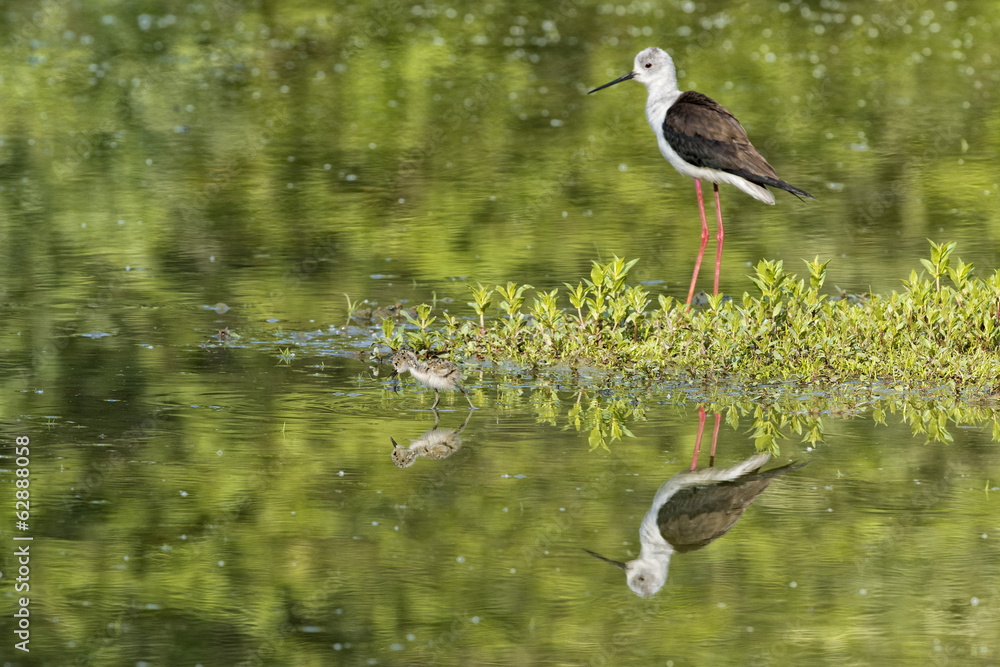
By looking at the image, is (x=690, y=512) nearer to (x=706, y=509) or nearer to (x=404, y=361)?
(x=706, y=509)

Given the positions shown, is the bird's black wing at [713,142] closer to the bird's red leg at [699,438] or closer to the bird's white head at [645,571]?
the bird's red leg at [699,438]

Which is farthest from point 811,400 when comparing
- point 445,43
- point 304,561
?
point 445,43

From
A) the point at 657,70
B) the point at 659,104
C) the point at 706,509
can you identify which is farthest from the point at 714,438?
the point at 657,70

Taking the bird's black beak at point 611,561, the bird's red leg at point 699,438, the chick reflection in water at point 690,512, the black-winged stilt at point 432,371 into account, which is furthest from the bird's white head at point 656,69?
the bird's black beak at point 611,561

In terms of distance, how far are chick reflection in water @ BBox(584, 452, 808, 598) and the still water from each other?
0.07 m

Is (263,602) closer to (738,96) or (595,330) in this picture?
(595,330)

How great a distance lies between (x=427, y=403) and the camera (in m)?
9.49

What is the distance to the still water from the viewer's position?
650 cm

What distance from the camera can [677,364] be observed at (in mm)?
9977

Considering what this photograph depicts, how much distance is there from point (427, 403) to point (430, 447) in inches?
37.7

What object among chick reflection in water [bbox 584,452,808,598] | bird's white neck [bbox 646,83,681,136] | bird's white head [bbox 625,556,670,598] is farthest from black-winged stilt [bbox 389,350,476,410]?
bird's white neck [bbox 646,83,681,136]

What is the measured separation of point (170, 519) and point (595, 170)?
10488 millimetres

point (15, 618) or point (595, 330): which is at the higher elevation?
point (595, 330)

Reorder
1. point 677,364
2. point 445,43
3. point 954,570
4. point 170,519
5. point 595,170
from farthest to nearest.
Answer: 1. point 445,43
2. point 595,170
3. point 677,364
4. point 170,519
5. point 954,570
